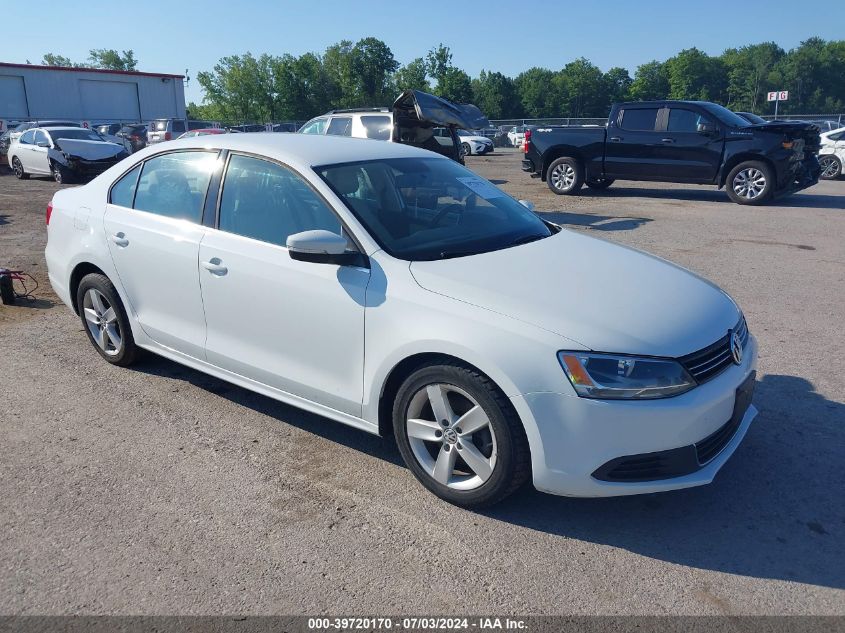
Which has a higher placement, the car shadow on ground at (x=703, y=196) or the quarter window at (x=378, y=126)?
the quarter window at (x=378, y=126)

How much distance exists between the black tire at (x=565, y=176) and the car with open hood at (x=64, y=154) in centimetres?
1075

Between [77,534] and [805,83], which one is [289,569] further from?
[805,83]

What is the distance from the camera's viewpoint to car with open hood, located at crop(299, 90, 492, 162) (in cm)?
1282

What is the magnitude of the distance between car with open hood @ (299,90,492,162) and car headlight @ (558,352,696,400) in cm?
1041

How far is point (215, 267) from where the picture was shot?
3.92 metres

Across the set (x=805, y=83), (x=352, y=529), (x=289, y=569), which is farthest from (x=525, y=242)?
(x=805, y=83)

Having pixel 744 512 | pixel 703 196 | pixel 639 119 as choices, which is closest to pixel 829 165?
pixel 703 196

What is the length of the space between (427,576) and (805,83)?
126 metres

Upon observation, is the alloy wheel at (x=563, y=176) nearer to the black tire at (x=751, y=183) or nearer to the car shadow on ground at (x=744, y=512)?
the black tire at (x=751, y=183)

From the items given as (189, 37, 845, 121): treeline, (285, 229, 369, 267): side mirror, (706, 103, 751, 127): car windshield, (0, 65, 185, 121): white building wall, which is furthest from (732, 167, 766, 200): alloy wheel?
(189, 37, 845, 121): treeline

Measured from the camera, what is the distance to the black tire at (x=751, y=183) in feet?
43.4

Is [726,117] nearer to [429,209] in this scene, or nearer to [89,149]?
[429,209]

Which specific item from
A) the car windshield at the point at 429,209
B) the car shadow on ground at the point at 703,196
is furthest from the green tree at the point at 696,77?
the car windshield at the point at 429,209

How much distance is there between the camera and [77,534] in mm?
3059
